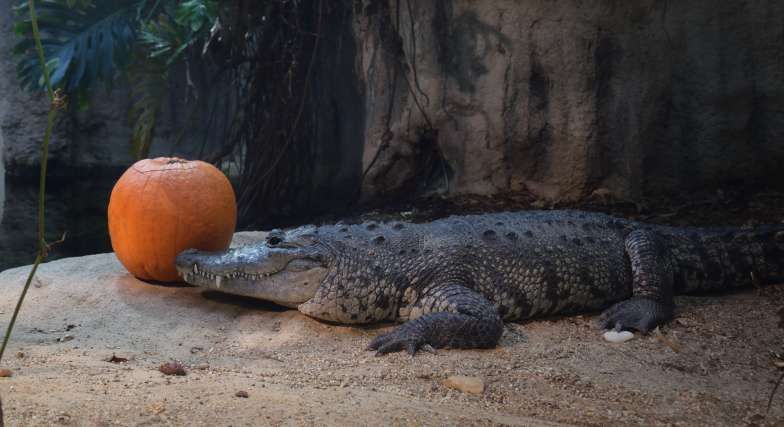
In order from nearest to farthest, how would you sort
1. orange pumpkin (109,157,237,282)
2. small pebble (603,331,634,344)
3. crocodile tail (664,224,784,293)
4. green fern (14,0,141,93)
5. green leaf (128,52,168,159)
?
small pebble (603,331,634,344)
orange pumpkin (109,157,237,282)
crocodile tail (664,224,784,293)
green fern (14,0,141,93)
green leaf (128,52,168,159)

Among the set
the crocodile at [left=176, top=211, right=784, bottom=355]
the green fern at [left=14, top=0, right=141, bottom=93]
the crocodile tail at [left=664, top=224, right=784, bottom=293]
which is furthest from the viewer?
the green fern at [left=14, top=0, right=141, bottom=93]

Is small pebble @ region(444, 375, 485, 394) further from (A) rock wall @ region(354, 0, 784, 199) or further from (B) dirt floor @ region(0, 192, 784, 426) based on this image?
(A) rock wall @ region(354, 0, 784, 199)

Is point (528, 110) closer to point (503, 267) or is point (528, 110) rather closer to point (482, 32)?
point (482, 32)

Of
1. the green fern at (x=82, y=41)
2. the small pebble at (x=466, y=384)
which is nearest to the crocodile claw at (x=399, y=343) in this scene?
the small pebble at (x=466, y=384)

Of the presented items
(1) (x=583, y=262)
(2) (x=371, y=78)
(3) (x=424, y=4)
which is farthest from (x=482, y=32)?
(1) (x=583, y=262)

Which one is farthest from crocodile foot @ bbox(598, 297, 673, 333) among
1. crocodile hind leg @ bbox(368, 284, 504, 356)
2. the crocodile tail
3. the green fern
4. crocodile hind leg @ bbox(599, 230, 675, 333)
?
the green fern

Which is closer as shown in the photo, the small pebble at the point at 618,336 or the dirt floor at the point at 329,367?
the dirt floor at the point at 329,367

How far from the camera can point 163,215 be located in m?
4.43

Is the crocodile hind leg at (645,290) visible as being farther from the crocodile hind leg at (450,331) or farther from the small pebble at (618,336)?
the crocodile hind leg at (450,331)

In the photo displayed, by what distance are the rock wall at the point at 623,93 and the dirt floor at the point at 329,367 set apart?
1.40 metres

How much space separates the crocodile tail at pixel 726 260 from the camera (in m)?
4.57

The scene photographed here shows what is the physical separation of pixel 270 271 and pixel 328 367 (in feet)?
3.23

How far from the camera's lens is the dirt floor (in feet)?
8.11

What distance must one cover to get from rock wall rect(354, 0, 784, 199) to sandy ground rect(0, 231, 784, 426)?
1.41m
